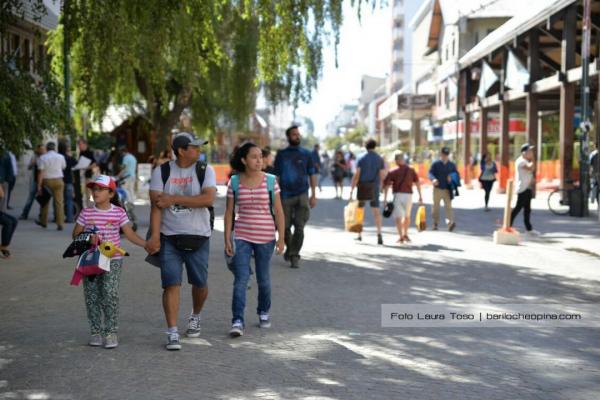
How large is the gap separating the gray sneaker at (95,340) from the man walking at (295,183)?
515cm

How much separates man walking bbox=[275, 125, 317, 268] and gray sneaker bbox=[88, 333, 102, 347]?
16.9 feet

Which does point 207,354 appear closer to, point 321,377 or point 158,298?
point 321,377

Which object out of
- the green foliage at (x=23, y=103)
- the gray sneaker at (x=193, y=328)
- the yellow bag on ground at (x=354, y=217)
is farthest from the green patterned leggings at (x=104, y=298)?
the yellow bag on ground at (x=354, y=217)

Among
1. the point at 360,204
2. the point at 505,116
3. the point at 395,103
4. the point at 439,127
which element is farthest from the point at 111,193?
the point at 395,103

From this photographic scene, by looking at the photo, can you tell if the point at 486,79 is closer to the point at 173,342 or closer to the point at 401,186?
the point at 401,186

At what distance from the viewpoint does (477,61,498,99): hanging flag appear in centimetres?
3584

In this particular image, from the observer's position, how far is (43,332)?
286 inches

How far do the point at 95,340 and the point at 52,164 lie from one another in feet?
38.1

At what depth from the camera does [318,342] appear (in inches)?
268

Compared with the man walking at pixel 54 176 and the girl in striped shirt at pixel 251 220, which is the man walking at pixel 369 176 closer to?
the man walking at pixel 54 176

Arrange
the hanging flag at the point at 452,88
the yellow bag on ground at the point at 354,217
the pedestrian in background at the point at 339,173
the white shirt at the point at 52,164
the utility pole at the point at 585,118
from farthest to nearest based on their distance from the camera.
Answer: the hanging flag at the point at 452,88 → the pedestrian in background at the point at 339,173 → the utility pole at the point at 585,118 → the white shirt at the point at 52,164 → the yellow bag on ground at the point at 354,217

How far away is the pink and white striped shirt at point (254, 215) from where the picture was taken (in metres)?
7.34

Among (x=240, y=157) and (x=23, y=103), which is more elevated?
(x=23, y=103)

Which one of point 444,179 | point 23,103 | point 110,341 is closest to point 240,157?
point 110,341
